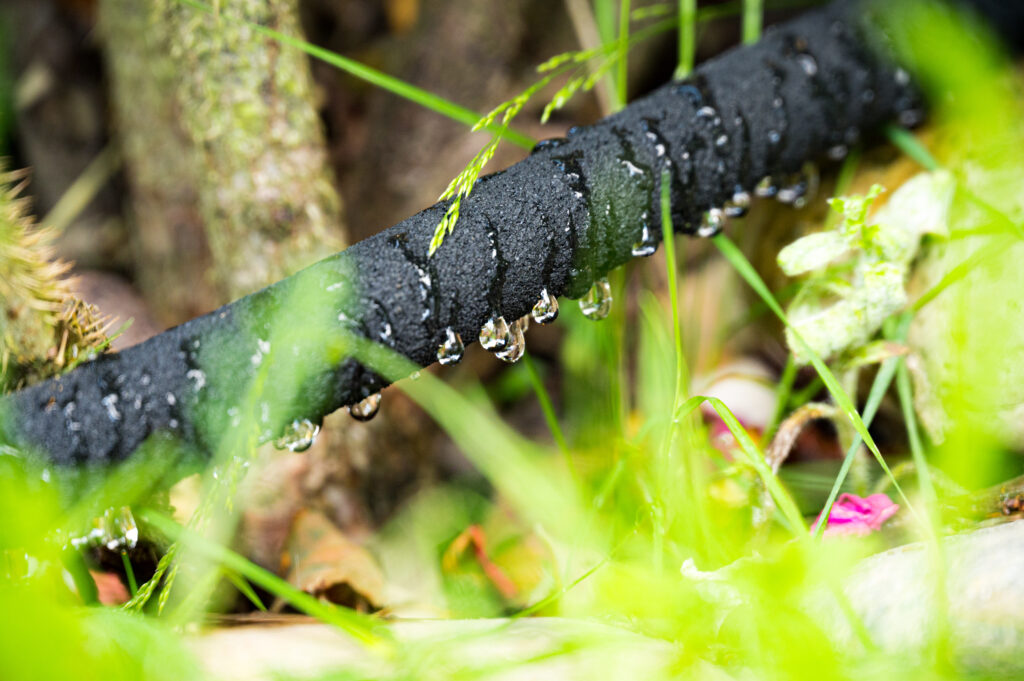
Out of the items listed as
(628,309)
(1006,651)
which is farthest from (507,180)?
(628,309)

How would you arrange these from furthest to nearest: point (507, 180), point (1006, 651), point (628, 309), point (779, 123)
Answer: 1. point (628, 309)
2. point (779, 123)
3. point (507, 180)
4. point (1006, 651)

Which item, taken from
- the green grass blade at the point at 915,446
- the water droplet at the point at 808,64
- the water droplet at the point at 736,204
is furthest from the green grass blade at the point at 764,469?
the water droplet at the point at 808,64

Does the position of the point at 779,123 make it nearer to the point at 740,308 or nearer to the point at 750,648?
the point at 740,308

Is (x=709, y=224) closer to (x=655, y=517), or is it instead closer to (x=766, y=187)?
(x=766, y=187)

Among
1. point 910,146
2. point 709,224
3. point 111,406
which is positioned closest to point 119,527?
point 111,406

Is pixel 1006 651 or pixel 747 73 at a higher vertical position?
pixel 747 73

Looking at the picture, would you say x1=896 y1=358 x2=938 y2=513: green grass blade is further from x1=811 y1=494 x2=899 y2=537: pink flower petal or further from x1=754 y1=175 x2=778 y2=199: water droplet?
x1=754 y1=175 x2=778 y2=199: water droplet
